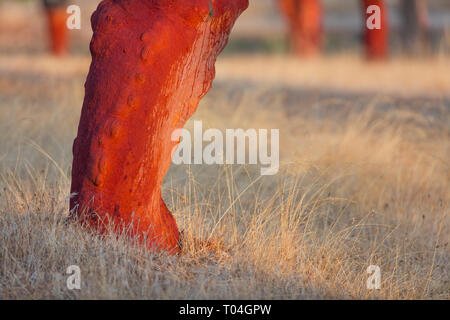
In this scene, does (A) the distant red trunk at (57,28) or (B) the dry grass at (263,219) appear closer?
(B) the dry grass at (263,219)

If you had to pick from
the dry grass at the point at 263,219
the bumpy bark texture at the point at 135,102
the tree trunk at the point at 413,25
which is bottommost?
the dry grass at the point at 263,219

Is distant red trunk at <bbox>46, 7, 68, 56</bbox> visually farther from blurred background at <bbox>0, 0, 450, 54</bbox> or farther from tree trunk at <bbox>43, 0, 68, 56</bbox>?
blurred background at <bbox>0, 0, 450, 54</bbox>

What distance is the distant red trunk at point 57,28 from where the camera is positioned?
45.2ft

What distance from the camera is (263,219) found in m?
3.82

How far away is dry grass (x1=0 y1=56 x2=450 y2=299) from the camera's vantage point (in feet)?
9.53

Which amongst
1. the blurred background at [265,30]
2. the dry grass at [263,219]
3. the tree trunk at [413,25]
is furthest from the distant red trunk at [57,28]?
the tree trunk at [413,25]

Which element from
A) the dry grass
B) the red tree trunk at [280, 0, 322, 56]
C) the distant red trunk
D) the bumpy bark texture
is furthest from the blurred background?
the bumpy bark texture

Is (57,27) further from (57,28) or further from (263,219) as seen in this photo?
(263,219)

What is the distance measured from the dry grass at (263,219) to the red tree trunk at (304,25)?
23.3ft

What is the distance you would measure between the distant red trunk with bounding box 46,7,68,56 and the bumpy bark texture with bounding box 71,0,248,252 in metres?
11.2

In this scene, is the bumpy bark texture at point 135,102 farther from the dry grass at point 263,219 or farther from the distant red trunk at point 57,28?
the distant red trunk at point 57,28

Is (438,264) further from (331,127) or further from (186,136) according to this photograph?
(331,127)

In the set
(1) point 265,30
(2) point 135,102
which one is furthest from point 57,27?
(1) point 265,30

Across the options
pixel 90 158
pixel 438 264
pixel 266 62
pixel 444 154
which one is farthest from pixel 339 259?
pixel 266 62
